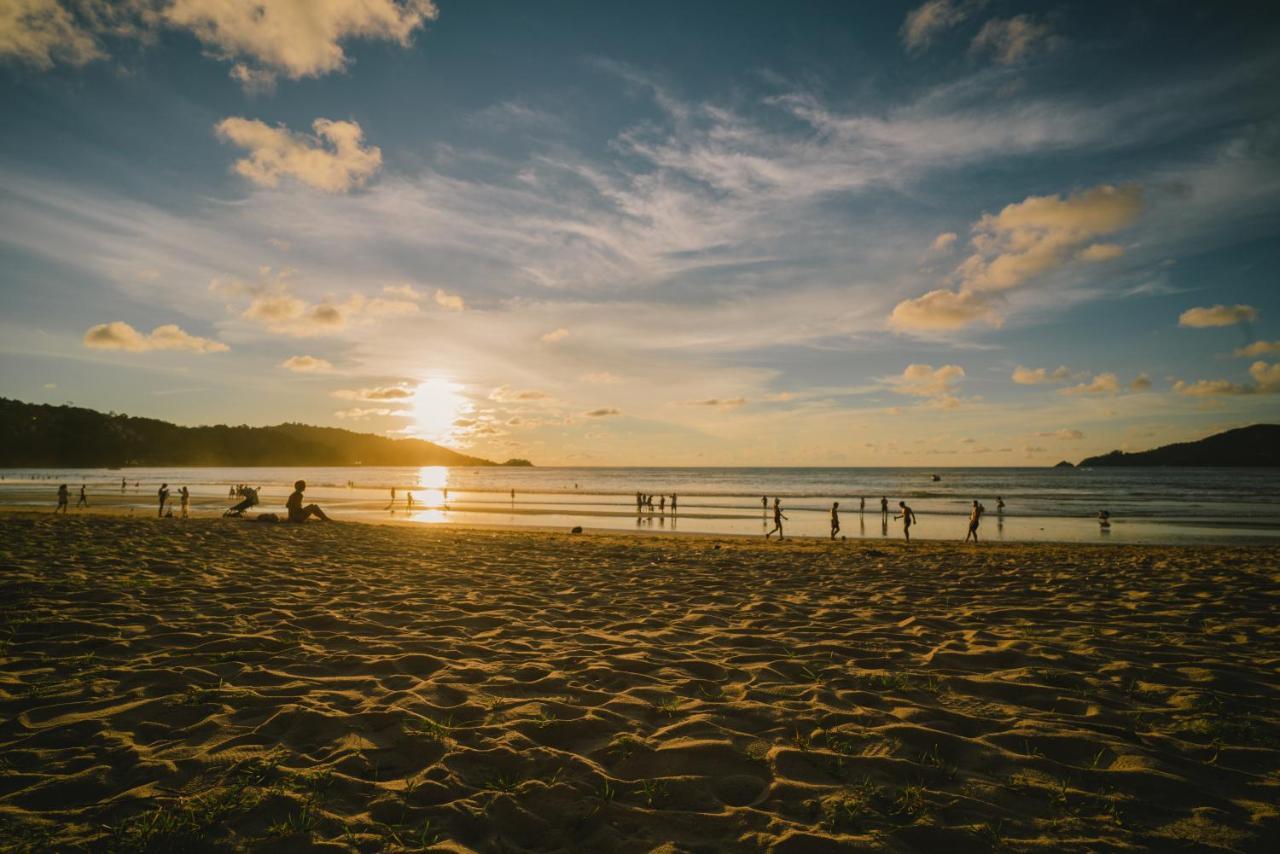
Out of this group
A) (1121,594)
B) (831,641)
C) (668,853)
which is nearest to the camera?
(668,853)

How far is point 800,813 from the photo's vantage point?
342 cm

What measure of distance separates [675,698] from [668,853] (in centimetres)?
216

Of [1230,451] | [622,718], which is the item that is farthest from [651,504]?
[1230,451]

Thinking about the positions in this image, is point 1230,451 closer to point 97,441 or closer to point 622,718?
point 622,718

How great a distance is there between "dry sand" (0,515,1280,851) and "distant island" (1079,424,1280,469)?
182899 millimetres

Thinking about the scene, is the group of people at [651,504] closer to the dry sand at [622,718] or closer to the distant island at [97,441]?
the dry sand at [622,718]

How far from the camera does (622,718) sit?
475 cm

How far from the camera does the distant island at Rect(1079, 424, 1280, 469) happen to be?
133 meters

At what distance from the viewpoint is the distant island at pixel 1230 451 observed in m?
133

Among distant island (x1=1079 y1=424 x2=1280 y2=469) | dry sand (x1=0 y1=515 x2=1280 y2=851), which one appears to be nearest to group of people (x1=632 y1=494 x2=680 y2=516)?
dry sand (x1=0 y1=515 x2=1280 y2=851)

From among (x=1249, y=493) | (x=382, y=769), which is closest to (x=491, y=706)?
(x=382, y=769)

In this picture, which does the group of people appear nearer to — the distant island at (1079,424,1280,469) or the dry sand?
the dry sand

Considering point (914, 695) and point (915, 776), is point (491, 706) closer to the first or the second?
point (915, 776)

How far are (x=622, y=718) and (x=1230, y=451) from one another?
202 m
